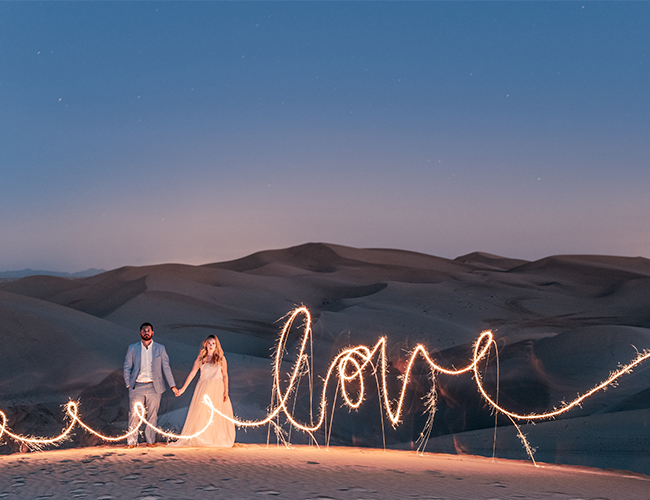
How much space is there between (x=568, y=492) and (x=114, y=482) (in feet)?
13.5

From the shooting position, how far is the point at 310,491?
606cm

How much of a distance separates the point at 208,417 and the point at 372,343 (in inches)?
590

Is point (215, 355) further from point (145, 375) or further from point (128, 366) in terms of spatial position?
point (128, 366)

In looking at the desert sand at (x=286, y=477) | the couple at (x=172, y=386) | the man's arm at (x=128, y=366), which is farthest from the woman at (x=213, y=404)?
the man's arm at (x=128, y=366)

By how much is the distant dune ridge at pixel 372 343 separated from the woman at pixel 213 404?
294 centimetres

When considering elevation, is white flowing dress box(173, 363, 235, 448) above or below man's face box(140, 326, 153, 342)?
below

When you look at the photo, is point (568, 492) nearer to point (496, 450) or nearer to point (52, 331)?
point (496, 450)

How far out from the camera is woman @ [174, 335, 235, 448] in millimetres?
8625

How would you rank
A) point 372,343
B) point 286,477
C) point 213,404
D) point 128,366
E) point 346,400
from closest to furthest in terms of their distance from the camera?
point 286,477 → point 346,400 → point 128,366 → point 213,404 → point 372,343

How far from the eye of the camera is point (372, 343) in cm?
2331

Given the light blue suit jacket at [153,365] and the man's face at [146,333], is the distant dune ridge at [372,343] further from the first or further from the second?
the man's face at [146,333]

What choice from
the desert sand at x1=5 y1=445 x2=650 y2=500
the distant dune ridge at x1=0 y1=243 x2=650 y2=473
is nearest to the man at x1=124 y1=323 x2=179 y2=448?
the desert sand at x1=5 y1=445 x2=650 y2=500

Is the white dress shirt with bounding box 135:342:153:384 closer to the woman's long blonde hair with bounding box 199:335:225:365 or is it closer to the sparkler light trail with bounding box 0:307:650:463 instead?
the sparkler light trail with bounding box 0:307:650:463

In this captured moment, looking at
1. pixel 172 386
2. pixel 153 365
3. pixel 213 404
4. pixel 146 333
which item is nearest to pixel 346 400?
pixel 213 404
